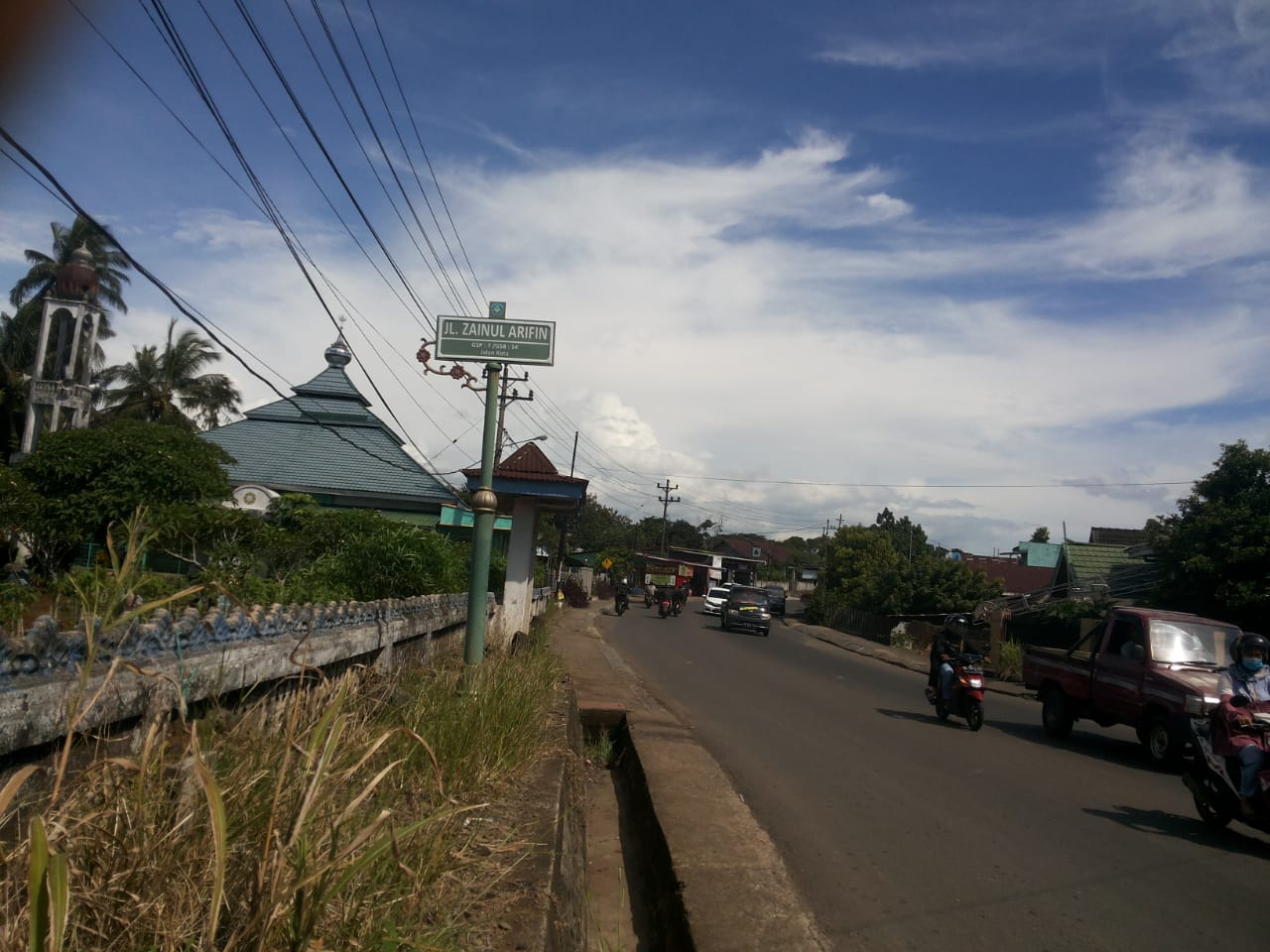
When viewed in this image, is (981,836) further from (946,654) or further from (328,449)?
(328,449)

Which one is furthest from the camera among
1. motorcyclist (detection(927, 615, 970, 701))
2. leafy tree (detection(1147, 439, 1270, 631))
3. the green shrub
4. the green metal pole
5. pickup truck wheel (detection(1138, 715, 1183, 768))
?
the green shrub

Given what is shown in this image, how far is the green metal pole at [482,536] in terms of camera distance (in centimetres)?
809

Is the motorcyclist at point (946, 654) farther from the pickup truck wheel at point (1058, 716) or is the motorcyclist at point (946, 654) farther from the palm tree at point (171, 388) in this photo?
the palm tree at point (171, 388)

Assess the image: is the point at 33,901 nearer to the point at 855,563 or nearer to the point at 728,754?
the point at 728,754

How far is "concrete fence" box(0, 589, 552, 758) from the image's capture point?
9.73 ft

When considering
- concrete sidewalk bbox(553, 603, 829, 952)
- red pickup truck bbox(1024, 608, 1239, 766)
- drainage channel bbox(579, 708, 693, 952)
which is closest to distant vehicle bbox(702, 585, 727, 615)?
red pickup truck bbox(1024, 608, 1239, 766)

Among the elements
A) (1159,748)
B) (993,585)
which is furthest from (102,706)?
(993,585)

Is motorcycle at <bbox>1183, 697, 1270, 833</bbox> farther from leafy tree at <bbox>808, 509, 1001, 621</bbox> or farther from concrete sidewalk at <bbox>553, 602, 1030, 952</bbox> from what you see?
leafy tree at <bbox>808, 509, 1001, 621</bbox>

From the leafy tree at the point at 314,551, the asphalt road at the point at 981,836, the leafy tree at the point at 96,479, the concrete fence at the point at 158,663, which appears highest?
the leafy tree at the point at 96,479

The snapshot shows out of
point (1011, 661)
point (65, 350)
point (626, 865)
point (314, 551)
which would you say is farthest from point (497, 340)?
point (65, 350)

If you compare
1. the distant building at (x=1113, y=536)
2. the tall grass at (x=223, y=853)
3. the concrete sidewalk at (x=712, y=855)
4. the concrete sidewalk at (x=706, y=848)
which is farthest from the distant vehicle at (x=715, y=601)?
the tall grass at (x=223, y=853)

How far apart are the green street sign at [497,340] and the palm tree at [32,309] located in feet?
75.5

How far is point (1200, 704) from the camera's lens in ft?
27.5

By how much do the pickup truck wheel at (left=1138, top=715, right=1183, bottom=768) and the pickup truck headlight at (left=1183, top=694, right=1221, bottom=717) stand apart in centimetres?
57
